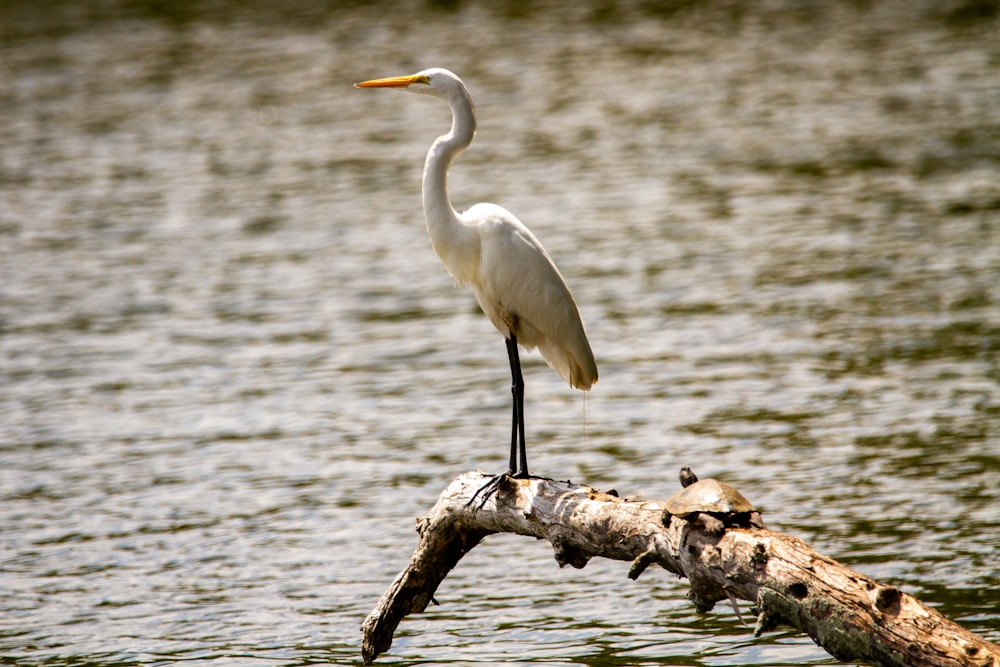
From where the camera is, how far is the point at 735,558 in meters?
5.71

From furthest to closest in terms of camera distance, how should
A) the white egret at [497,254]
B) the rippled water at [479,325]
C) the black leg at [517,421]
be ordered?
1. the rippled water at [479,325]
2. the white egret at [497,254]
3. the black leg at [517,421]

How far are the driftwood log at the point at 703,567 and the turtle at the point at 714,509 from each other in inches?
1.6

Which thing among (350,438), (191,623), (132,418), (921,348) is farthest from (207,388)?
(921,348)

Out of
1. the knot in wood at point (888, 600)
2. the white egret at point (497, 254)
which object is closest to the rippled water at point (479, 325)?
the white egret at point (497, 254)

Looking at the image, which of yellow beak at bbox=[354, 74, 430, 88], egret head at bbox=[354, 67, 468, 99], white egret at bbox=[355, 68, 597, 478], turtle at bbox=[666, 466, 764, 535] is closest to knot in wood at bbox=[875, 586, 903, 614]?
turtle at bbox=[666, 466, 764, 535]

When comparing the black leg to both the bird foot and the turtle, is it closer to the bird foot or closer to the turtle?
the bird foot

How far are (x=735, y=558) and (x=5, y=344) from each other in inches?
419

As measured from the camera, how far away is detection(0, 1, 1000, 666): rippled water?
29.5 ft

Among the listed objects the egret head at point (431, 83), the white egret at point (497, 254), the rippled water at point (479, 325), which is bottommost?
the rippled water at point (479, 325)

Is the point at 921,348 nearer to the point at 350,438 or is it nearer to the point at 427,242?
the point at 350,438

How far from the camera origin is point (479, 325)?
14719 millimetres

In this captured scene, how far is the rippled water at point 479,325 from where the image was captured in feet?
29.5

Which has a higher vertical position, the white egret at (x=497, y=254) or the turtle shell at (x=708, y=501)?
the white egret at (x=497, y=254)

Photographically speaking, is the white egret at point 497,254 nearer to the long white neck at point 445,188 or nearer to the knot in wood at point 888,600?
the long white neck at point 445,188
